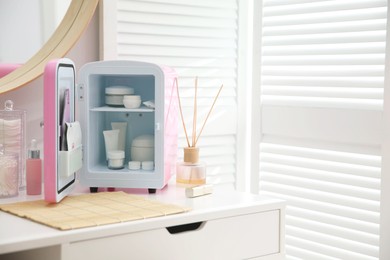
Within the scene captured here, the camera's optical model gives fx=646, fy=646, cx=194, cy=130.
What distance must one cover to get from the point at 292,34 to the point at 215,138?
0.44m

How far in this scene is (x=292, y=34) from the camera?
213cm

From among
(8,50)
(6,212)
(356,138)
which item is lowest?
(6,212)

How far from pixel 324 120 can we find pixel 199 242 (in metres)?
0.73

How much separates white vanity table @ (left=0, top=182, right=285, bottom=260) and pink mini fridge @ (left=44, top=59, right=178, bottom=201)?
0.31 ft

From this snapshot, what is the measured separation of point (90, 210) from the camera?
1449 millimetres

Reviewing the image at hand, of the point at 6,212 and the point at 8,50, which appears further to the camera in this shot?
the point at 8,50

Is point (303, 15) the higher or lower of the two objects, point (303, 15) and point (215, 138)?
the higher

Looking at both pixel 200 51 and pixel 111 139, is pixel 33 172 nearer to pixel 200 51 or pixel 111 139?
pixel 111 139

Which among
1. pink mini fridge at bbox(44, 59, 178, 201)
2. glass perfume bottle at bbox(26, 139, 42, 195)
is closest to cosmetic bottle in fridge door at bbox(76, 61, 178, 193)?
pink mini fridge at bbox(44, 59, 178, 201)

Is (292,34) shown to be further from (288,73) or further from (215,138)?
(215,138)

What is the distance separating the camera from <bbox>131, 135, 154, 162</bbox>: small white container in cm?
175

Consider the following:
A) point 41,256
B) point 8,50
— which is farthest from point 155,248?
point 8,50

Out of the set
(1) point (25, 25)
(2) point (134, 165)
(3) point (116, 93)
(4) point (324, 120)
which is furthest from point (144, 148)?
(4) point (324, 120)

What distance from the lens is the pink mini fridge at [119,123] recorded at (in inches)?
63.4
